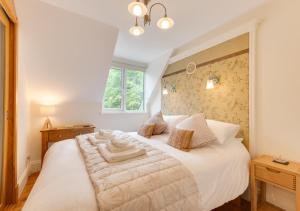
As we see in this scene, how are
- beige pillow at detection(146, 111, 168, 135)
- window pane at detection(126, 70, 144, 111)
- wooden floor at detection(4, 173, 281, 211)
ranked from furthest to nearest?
window pane at detection(126, 70, 144, 111) < beige pillow at detection(146, 111, 168, 135) < wooden floor at detection(4, 173, 281, 211)

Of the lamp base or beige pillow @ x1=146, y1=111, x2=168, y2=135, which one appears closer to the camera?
beige pillow @ x1=146, y1=111, x2=168, y2=135

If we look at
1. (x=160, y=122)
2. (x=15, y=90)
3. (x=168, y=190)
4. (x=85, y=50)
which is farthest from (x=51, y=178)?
(x=85, y=50)

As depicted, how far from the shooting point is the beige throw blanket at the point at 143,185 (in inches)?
36.5

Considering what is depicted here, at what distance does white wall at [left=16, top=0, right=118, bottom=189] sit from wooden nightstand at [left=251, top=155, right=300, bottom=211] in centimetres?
283

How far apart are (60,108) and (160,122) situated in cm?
218

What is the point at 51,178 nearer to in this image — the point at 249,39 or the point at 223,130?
the point at 223,130

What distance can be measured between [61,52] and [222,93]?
2.76m

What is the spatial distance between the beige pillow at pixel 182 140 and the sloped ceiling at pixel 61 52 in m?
2.04

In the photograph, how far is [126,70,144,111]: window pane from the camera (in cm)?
423

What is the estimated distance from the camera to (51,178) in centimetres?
107

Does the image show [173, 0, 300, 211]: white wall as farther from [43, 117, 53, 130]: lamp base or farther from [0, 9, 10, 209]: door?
[43, 117, 53, 130]: lamp base

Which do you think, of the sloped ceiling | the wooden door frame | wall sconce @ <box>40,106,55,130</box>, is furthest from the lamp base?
the wooden door frame

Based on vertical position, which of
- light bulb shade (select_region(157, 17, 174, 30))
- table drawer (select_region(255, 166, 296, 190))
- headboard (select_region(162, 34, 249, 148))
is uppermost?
light bulb shade (select_region(157, 17, 174, 30))

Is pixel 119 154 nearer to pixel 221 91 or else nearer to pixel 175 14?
pixel 221 91
